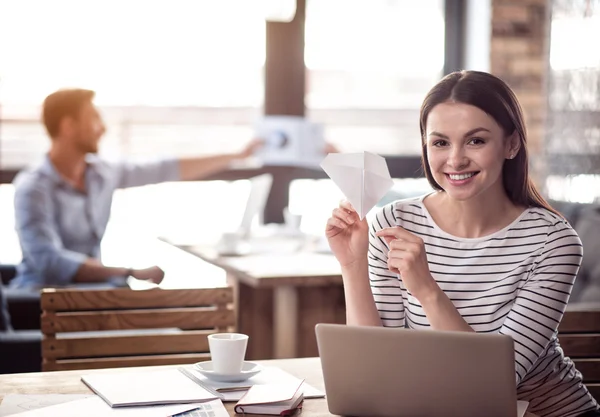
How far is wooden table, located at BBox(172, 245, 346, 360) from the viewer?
295cm

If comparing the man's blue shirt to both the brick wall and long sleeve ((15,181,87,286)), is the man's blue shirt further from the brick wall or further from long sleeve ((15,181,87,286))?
the brick wall

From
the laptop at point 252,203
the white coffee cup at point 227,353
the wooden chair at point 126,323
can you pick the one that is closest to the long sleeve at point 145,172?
the laptop at point 252,203

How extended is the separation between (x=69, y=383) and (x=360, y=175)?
0.65m

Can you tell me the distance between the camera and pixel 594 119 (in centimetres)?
419

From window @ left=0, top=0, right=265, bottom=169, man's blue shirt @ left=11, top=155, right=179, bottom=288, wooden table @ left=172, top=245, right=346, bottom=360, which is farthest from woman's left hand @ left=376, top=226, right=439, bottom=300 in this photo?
window @ left=0, top=0, right=265, bottom=169

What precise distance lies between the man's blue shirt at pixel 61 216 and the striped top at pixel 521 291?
196 centimetres

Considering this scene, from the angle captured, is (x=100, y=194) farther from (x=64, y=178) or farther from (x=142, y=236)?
(x=142, y=236)

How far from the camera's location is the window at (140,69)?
4.36 m

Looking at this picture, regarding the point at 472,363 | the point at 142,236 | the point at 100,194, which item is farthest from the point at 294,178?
the point at 472,363

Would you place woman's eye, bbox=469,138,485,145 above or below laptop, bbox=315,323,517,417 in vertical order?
above

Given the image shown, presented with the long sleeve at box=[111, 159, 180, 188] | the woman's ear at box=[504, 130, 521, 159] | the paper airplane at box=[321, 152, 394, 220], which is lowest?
the long sleeve at box=[111, 159, 180, 188]

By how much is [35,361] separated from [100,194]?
43.8 inches

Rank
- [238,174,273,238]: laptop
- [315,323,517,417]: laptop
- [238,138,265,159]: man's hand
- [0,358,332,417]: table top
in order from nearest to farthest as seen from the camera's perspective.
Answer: [315,323,517,417]: laptop → [0,358,332,417]: table top → [238,174,273,238]: laptop → [238,138,265,159]: man's hand

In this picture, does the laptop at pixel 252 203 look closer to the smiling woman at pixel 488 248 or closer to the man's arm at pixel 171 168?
the man's arm at pixel 171 168
